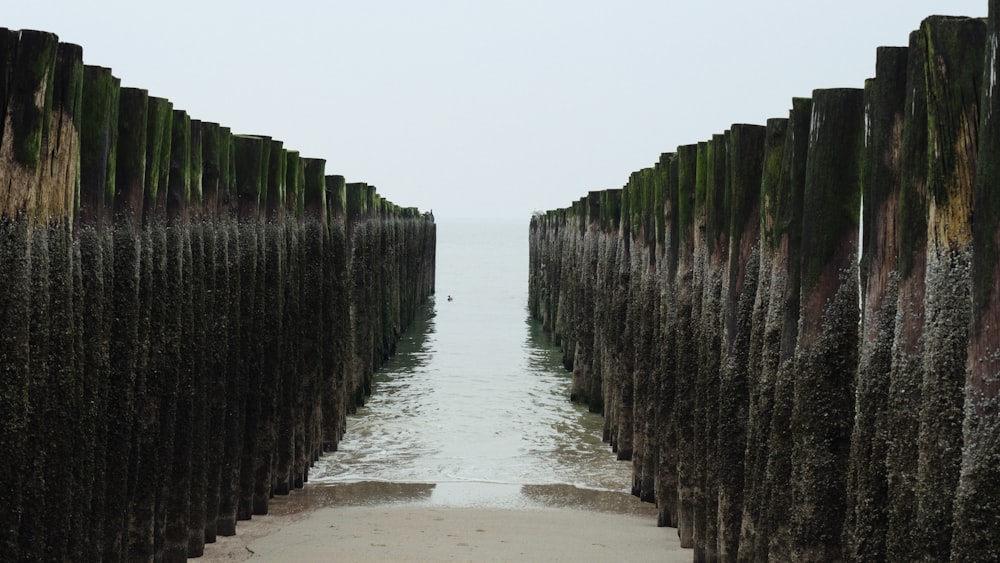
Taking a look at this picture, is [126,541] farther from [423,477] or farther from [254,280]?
[423,477]

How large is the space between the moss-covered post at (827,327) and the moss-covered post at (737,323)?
95cm

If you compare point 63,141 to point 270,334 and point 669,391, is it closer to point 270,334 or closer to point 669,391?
point 270,334

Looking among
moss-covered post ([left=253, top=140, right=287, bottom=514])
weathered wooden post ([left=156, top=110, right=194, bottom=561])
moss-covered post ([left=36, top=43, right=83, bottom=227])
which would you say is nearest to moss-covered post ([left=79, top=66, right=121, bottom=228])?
moss-covered post ([left=36, top=43, right=83, bottom=227])

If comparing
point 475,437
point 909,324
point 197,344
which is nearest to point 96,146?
point 197,344

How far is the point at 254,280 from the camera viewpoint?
7941 mm

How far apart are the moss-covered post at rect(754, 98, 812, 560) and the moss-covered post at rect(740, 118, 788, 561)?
56 millimetres

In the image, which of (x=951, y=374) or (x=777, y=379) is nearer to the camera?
(x=951, y=374)

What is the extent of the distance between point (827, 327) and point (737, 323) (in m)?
1.18

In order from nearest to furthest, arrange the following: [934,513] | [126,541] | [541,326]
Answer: [934,513] → [126,541] → [541,326]

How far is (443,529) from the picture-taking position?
7.89 m

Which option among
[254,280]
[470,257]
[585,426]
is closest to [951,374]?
[254,280]

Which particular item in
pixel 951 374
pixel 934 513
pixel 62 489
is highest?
pixel 951 374

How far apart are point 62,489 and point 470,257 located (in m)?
72.7

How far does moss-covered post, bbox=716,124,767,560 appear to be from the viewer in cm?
A: 591
